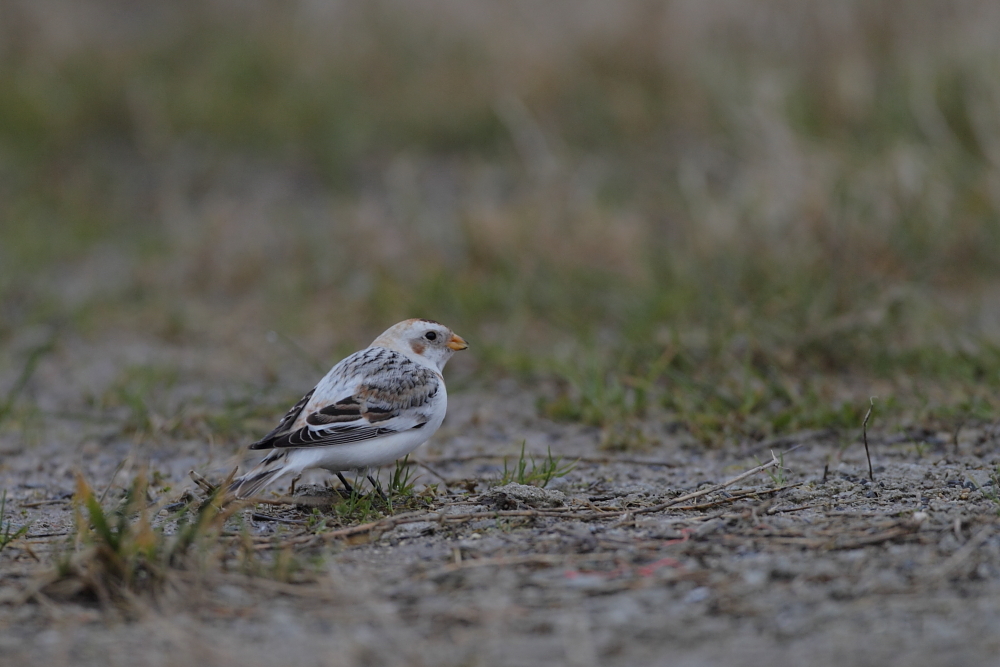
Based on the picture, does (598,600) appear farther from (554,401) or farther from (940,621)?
(554,401)

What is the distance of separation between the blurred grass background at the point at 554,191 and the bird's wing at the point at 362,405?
3.82ft

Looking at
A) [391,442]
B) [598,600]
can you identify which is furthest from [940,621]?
[391,442]

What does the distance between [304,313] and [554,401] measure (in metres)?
2.25

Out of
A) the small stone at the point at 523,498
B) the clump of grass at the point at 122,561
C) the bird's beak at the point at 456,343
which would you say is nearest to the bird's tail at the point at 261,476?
the clump of grass at the point at 122,561

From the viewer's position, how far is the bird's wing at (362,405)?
12.2 feet

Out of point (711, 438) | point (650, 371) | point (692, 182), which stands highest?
point (692, 182)

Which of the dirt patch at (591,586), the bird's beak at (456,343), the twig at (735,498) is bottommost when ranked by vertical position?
the dirt patch at (591,586)

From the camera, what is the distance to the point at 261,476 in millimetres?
3645

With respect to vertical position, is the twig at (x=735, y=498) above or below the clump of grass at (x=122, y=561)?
below

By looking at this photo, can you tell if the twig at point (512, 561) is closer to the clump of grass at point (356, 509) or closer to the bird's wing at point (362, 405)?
the clump of grass at point (356, 509)

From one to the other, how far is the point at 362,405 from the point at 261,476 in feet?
1.49

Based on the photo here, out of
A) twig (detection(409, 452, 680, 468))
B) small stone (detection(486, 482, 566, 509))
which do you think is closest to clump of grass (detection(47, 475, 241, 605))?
small stone (detection(486, 482, 566, 509))

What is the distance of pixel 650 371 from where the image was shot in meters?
5.40

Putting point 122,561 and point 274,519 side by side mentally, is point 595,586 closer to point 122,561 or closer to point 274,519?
point 122,561
